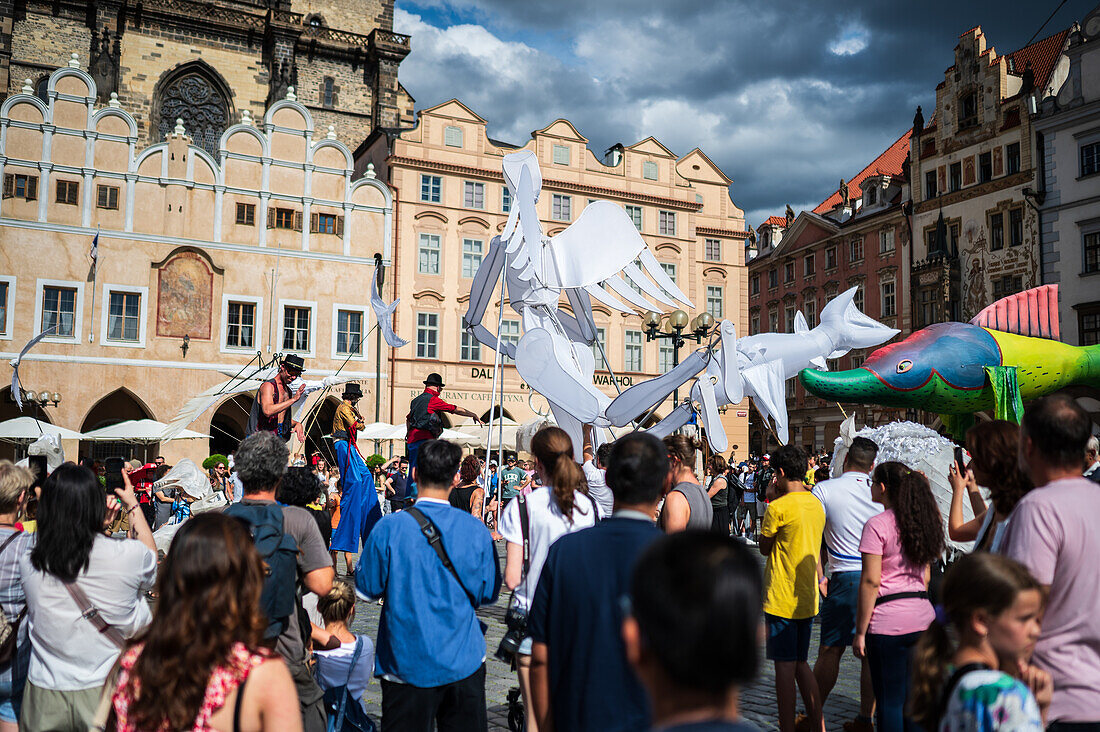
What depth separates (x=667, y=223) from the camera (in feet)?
122

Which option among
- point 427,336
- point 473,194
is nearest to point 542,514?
point 427,336

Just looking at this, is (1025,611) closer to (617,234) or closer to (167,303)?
(617,234)

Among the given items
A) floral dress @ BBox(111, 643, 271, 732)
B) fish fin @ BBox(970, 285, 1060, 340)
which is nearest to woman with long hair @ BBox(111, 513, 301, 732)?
floral dress @ BBox(111, 643, 271, 732)

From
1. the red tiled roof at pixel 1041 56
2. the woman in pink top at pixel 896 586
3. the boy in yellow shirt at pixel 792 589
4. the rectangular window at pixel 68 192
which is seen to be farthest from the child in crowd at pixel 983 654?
the red tiled roof at pixel 1041 56

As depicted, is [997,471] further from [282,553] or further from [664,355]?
[664,355]

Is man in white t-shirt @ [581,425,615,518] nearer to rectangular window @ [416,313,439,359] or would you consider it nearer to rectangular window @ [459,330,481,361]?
rectangular window @ [416,313,439,359]

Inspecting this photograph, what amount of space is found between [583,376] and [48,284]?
22.5m

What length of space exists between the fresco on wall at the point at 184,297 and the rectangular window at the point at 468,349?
8.42 m

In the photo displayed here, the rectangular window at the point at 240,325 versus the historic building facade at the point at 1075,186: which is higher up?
the historic building facade at the point at 1075,186

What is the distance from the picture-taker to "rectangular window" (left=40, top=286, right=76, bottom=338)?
26516 millimetres

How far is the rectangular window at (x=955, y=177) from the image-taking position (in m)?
37.5

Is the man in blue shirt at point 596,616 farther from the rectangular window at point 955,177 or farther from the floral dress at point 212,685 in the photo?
Answer: the rectangular window at point 955,177

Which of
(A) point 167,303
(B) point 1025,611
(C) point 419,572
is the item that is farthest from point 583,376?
(A) point 167,303

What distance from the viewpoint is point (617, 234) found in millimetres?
9656
